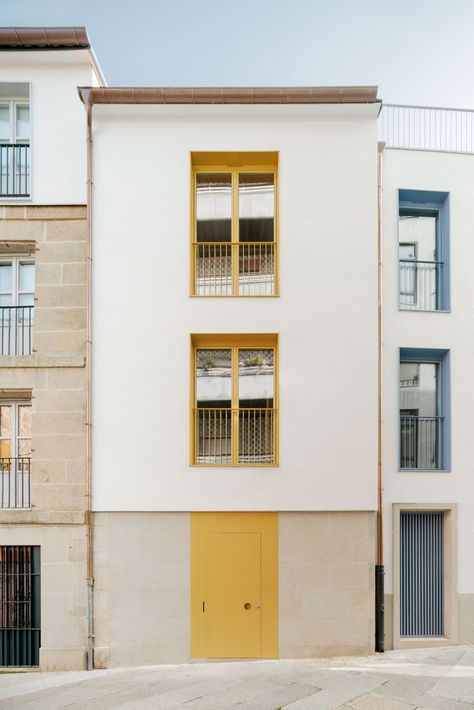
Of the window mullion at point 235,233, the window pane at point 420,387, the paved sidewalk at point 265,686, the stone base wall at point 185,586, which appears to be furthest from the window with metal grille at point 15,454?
the window pane at point 420,387

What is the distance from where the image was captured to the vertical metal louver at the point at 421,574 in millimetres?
10266

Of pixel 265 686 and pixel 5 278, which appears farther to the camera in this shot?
pixel 5 278

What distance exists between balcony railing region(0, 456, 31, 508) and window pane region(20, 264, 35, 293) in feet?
10.4

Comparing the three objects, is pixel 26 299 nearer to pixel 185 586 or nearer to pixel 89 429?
pixel 89 429

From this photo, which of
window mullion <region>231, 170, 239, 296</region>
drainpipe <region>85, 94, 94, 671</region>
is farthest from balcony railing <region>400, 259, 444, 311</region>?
drainpipe <region>85, 94, 94, 671</region>

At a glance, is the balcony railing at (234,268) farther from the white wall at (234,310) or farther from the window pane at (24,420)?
the window pane at (24,420)

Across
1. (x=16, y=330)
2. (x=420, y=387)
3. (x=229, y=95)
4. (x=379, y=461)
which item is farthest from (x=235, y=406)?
(x=229, y=95)

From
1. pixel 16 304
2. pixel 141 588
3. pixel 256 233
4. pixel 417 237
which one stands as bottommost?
pixel 141 588

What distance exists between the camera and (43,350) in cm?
967

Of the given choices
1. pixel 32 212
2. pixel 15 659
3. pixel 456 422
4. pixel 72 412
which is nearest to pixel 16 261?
pixel 32 212

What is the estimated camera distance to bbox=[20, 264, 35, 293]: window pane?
10.1 m

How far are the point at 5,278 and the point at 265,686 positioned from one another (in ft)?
27.3

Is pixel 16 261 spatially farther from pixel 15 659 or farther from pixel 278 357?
pixel 15 659

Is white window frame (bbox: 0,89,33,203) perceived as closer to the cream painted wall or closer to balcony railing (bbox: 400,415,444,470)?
the cream painted wall
